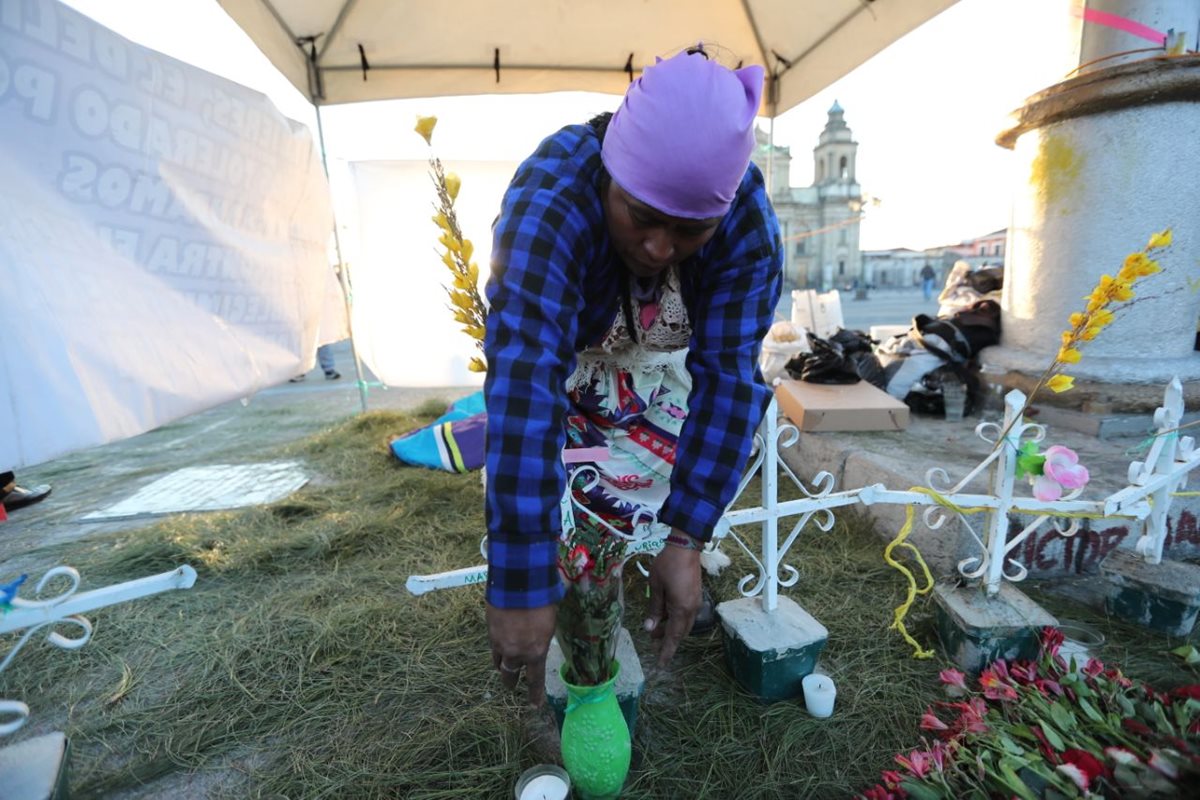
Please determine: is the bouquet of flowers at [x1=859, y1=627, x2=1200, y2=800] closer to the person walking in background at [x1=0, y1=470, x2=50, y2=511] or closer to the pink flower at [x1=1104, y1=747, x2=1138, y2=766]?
the pink flower at [x1=1104, y1=747, x2=1138, y2=766]

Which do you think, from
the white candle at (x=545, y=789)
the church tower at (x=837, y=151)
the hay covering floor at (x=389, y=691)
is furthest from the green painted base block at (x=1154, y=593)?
the church tower at (x=837, y=151)

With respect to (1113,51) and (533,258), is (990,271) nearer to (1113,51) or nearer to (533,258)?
(1113,51)

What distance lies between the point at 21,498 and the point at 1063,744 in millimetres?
4660

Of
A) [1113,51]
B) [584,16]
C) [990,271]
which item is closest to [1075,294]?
[1113,51]

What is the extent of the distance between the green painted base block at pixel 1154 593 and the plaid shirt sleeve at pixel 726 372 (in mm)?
1315

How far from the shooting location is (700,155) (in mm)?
811

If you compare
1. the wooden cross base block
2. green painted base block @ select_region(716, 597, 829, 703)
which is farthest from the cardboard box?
the wooden cross base block

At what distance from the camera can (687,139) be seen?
31.9 inches

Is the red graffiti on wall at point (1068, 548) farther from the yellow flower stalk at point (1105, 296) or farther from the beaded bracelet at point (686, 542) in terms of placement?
the beaded bracelet at point (686, 542)

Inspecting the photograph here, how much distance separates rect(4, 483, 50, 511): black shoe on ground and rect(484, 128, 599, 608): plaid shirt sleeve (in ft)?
12.7

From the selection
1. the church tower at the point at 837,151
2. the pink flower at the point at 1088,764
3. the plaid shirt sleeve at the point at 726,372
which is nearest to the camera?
the pink flower at the point at 1088,764

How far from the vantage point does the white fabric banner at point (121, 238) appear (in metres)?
1.24

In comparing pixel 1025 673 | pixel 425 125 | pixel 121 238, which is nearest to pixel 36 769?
pixel 121 238

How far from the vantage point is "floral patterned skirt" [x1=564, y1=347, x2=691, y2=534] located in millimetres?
1486
